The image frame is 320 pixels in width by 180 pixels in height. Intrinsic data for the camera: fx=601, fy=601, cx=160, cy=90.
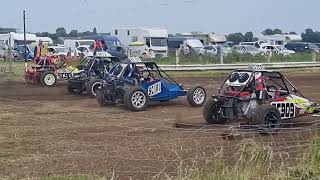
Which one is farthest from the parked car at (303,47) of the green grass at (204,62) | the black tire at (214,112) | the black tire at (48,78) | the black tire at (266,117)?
the black tire at (266,117)

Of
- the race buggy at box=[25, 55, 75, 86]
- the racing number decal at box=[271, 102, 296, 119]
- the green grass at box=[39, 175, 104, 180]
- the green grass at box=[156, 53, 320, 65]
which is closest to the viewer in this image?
the green grass at box=[39, 175, 104, 180]

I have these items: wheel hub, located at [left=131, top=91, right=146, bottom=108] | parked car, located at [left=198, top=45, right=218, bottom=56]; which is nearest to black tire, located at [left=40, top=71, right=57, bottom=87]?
wheel hub, located at [left=131, top=91, right=146, bottom=108]

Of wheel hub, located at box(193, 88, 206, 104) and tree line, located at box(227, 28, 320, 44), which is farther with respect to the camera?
tree line, located at box(227, 28, 320, 44)

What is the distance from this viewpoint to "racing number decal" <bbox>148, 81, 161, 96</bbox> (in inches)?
625

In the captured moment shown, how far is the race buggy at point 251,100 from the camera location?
11.6 m

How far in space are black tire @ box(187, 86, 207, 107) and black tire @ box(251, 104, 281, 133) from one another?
4.90 metres

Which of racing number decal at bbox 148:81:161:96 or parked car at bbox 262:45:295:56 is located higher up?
parked car at bbox 262:45:295:56

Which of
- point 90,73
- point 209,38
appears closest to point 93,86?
point 90,73

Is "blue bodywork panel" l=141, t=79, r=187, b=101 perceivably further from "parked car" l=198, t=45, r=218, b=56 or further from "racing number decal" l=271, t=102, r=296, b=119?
"parked car" l=198, t=45, r=218, b=56

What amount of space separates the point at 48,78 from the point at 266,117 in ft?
45.5

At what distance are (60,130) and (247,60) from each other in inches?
1091

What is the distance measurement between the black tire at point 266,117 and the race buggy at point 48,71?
12.5 m

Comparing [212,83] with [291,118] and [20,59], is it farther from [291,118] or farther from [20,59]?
[20,59]

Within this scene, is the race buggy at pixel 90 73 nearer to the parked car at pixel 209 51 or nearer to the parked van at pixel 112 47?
the parked car at pixel 209 51
